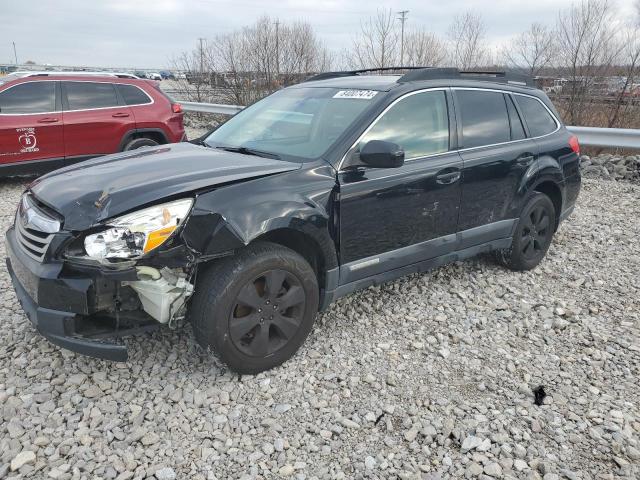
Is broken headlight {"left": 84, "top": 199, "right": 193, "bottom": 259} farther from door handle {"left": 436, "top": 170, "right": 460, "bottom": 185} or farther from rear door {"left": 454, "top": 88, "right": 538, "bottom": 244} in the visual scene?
rear door {"left": 454, "top": 88, "right": 538, "bottom": 244}

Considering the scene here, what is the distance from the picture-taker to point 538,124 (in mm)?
4773

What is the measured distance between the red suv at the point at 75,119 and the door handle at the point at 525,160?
588 centimetres

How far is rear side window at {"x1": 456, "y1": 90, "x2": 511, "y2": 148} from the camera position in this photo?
4.07m

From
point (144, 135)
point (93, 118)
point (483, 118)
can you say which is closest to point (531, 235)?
point (483, 118)

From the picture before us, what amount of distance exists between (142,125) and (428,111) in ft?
18.8

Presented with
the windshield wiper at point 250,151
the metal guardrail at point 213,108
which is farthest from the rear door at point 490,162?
the metal guardrail at point 213,108

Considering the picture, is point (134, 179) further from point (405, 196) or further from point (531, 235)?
point (531, 235)

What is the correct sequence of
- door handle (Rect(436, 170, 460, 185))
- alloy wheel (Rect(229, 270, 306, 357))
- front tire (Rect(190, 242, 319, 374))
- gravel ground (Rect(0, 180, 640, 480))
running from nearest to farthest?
gravel ground (Rect(0, 180, 640, 480)) < front tire (Rect(190, 242, 319, 374)) < alloy wheel (Rect(229, 270, 306, 357)) < door handle (Rect(436, 170, 460, 185))

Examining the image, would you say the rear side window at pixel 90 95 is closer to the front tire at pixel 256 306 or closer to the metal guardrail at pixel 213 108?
the metal guardrail at pixel 213 108

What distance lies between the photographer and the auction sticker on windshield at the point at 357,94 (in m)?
3.63

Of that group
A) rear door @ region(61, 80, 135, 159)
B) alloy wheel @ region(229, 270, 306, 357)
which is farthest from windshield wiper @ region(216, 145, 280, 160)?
rear door @ region(61, 80, 135, 159)

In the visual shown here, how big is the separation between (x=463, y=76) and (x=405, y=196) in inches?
56.8

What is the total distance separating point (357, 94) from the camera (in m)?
3.72

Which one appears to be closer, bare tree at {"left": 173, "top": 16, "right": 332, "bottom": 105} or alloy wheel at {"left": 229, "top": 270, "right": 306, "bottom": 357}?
alloy wheel at {"left": 229, "top": 270, "right": 306, "bottom": 357}
